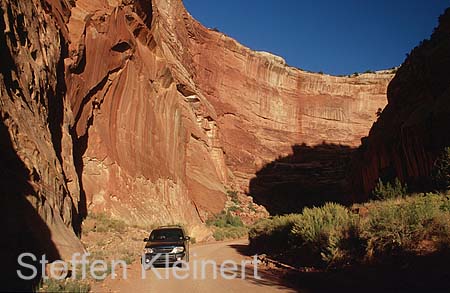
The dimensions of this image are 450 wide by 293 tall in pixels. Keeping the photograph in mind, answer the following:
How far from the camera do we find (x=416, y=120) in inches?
1118

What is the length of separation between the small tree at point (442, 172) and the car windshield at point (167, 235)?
46.4 feet

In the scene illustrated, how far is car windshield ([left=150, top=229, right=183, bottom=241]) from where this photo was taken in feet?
50.5

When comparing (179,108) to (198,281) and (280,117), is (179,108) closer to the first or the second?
(198,281)

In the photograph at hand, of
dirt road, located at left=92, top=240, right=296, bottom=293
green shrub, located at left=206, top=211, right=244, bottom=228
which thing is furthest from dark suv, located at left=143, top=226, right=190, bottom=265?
green shrub, located at left=206, top=211, right=244, bottom=228

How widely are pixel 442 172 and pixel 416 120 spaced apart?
24.3 ft

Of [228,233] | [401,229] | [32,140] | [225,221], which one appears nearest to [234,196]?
[225,221]

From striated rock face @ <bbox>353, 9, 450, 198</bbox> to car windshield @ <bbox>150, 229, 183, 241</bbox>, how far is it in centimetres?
1700

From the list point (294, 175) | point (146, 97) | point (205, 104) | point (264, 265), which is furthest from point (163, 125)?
point (294, 175)

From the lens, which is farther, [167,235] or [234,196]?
[234,196]

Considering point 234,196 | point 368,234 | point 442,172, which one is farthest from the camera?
point 234,196

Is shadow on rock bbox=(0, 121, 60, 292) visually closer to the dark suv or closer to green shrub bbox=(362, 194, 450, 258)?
the dark suv

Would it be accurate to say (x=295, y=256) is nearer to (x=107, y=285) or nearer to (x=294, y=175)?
(x=107, y=285)

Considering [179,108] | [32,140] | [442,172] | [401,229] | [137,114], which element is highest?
[179,108]

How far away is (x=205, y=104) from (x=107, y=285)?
4336 centimetres
